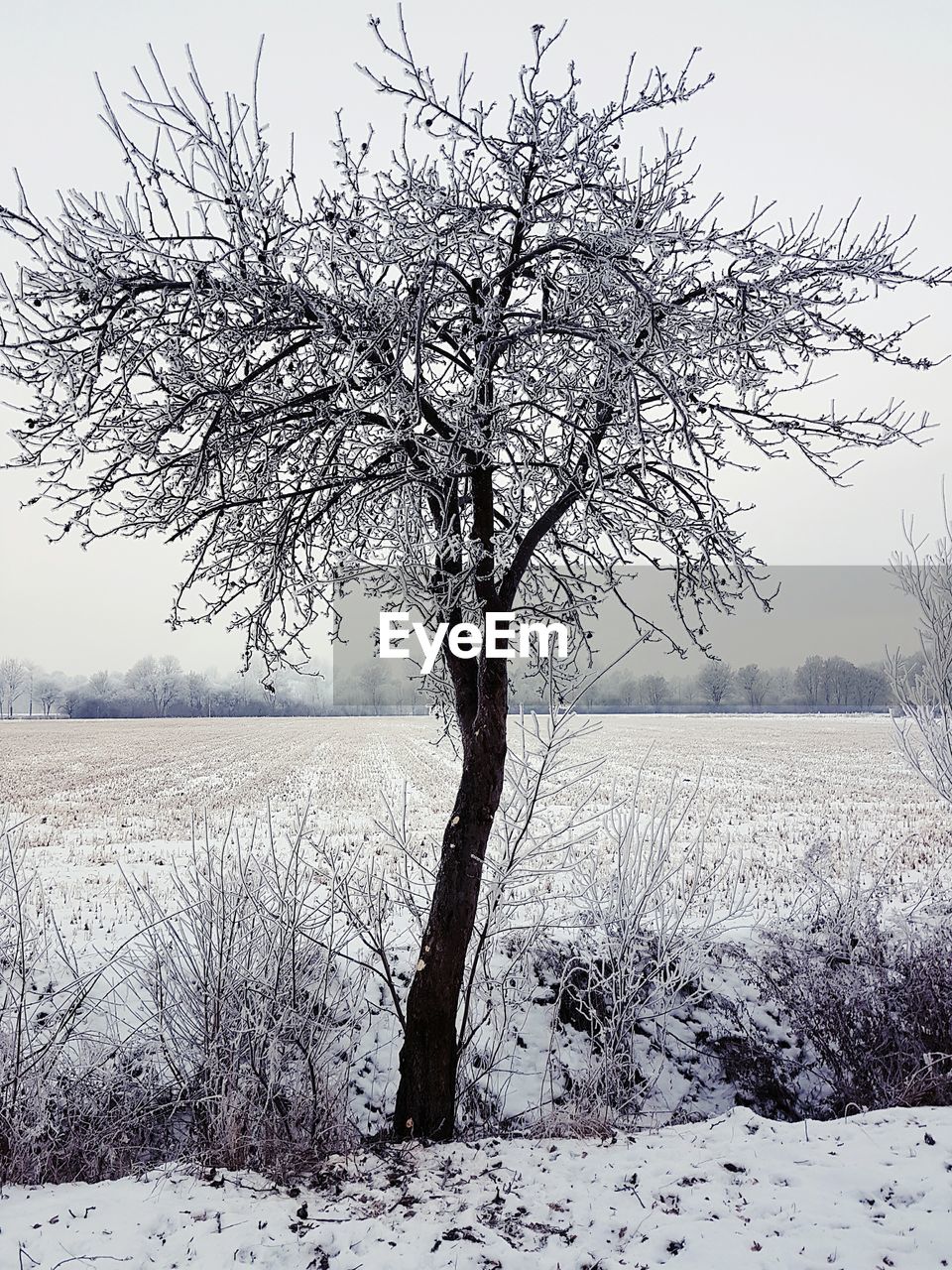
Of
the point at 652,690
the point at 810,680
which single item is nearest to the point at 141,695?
the point at 652,690

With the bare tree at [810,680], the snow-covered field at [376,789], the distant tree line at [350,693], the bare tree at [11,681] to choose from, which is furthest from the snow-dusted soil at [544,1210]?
the bare tree at [11,681]

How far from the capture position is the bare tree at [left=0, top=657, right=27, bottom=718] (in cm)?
8756

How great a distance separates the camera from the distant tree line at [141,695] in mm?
81625

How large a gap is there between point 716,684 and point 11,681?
7484 centimetres

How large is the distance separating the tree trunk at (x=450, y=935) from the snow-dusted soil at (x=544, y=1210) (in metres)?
0.35

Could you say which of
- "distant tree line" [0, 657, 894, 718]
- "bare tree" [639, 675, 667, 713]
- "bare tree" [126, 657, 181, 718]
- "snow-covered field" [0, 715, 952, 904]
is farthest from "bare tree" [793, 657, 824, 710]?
"bare tree" [126, 657, 181, 718]

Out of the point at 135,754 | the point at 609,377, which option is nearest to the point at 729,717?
the point at 135,754

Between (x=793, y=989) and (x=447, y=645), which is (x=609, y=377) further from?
(x=793, y=989)

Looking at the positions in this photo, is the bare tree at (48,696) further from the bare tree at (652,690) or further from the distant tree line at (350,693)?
the bare tree at (652,690)

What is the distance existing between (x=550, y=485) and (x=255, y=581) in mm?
2523

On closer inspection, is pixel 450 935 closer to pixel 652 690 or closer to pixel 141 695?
pixel 652 690

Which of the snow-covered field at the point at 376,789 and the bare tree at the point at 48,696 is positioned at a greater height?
the bare tree at the point at 48,696

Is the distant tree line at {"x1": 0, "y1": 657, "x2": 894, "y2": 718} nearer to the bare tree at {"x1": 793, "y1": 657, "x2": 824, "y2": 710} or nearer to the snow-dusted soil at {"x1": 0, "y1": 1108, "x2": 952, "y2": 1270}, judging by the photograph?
the bare tree at {"x1": 793, "y1": 657, "x2": 824, "y2": 710}

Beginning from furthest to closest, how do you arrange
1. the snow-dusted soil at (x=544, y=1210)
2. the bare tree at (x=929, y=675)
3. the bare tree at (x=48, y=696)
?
the bare tree at (x=48, y=696) → the bare tree at (x=929, y=675) → the snow-dusted soil at (x=544, y=1210)
